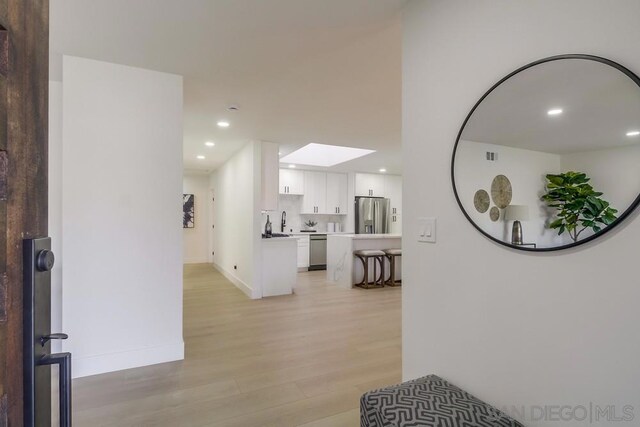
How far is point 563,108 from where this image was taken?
110cm

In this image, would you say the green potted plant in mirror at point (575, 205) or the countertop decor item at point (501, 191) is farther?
the countertop decor item at point (501, 191)

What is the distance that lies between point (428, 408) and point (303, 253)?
6066mm

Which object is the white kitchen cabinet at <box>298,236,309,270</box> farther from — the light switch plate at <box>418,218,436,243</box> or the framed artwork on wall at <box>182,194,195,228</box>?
the light switch plate at <box>418,218,436,243</box>

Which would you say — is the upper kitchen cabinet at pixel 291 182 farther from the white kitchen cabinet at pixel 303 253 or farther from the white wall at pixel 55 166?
the white wall at pixel 55 166

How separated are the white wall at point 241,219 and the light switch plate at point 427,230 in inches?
132

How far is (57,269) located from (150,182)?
3.53ft

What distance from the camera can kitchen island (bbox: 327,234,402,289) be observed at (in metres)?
5.49

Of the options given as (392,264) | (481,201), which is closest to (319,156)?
(392,264)

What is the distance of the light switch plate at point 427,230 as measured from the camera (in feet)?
5.16

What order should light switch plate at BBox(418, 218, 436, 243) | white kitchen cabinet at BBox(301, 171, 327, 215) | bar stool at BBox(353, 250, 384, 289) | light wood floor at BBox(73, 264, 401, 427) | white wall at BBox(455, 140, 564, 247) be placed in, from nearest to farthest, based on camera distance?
1. white wall at BBox(455, 140, 564, 247)
2. light switch plate at BBox(418, 218, 436, 243)
3. light wood floor at BBox(73, 264, 401, 427)
4. bar stool at BBox(353, 250, 384, 289)
5. white kitchen cabinet at BBox(301, 171, 327, 215)

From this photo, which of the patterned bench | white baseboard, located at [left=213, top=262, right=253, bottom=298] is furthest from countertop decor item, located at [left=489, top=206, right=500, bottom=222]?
white baseboard, located at [left=213, top=262, right=253, bottom=298]

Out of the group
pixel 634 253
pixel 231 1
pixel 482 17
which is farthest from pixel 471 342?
pixel 231 1

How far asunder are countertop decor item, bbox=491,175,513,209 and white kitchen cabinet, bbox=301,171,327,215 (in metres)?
6.25

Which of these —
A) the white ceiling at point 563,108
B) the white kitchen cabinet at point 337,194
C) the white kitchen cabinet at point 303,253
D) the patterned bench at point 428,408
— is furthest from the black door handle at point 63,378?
the white kitchen cabinet at point 337,194
